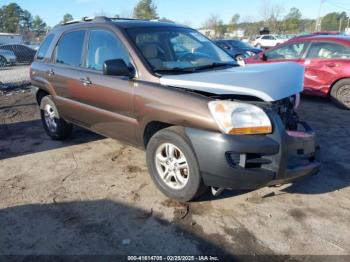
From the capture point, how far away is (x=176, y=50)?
4273mm

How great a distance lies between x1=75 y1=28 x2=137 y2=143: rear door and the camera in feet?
13.1

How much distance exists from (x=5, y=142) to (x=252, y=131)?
15.0 feet

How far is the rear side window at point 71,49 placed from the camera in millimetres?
4798

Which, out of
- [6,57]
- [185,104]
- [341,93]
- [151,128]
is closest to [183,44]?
[151,128]

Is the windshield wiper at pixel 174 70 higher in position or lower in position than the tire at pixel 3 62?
higher

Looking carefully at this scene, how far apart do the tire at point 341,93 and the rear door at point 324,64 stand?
0.13 metres

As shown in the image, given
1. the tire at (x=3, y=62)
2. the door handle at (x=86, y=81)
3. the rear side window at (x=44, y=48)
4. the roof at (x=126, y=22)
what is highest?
the roof at (x=126, y=22)

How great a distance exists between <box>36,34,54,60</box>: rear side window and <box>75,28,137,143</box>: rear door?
1.29m

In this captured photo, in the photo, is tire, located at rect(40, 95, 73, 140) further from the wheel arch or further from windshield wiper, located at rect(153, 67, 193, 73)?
windshield wiper, located at rect(153, 67, 193, 73)

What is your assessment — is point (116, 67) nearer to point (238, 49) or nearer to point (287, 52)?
point (287, 52)

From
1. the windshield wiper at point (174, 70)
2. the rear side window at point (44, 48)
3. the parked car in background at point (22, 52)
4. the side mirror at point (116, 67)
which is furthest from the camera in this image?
the parked car in background at point (22, 52)

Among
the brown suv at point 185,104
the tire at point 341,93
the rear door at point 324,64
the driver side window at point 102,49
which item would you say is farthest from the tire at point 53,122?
the tire at point 341,93

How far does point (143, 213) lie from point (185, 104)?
1.15 meters

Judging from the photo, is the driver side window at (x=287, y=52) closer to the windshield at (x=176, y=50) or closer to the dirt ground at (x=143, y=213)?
the dirt ground at (x=143, y=213)
